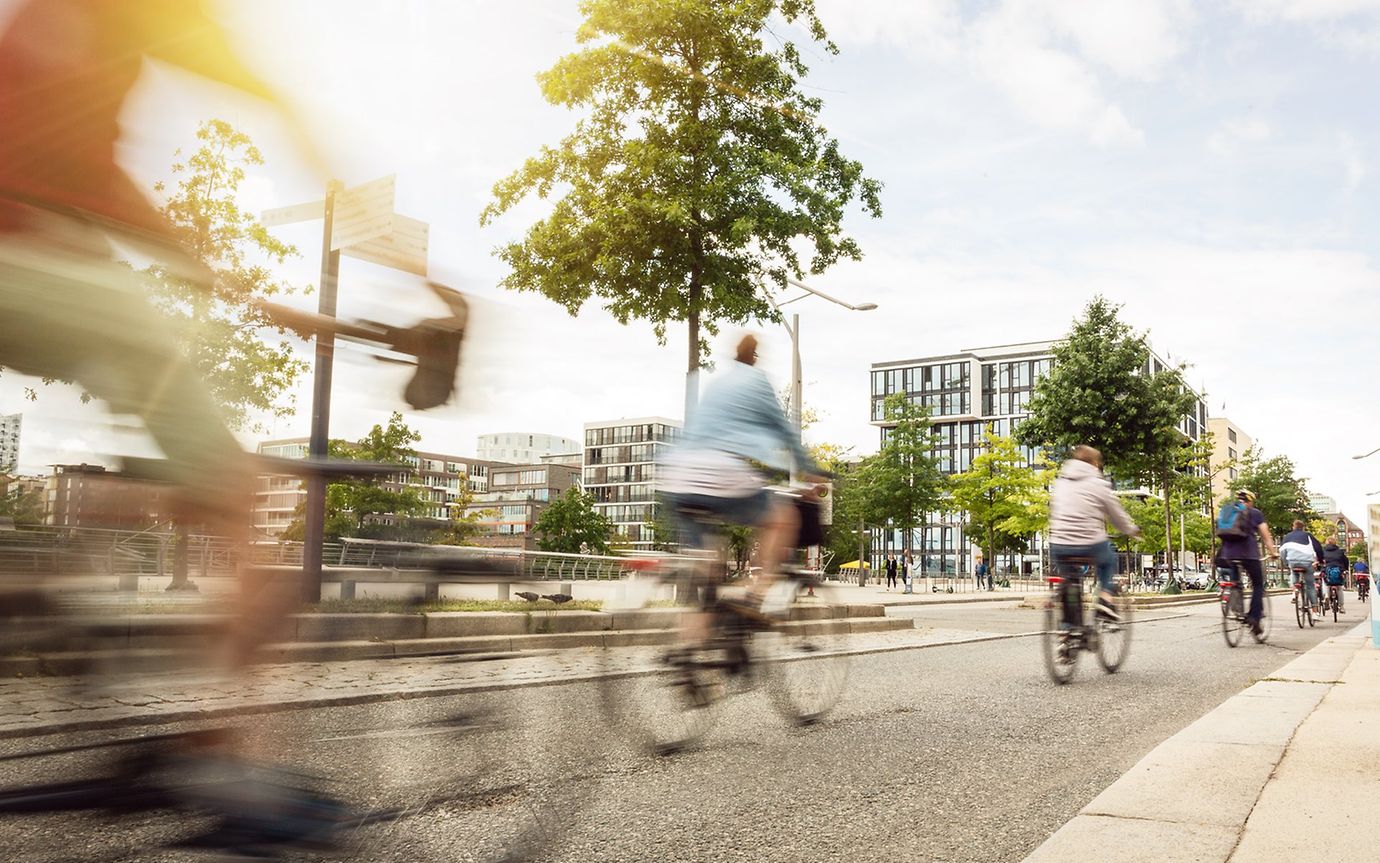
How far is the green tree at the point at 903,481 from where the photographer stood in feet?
149

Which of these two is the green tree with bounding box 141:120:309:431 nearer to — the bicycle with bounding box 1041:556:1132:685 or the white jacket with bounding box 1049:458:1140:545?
the bicycle with bounding box 1041:556:1132:685

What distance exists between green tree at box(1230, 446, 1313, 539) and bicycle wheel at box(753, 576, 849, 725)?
59.1 m

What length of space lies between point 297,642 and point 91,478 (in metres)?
0.57

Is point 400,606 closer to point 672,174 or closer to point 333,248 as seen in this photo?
point 333,248

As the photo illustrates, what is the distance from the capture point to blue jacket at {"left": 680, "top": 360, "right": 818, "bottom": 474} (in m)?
4.93

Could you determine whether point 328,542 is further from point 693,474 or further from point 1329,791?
point 1329,791

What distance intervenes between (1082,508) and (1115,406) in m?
21.1

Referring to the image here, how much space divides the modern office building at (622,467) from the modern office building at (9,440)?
128 m

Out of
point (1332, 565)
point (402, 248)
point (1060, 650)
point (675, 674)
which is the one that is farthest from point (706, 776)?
point (1332, 565)

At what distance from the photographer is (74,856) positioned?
2914 mm

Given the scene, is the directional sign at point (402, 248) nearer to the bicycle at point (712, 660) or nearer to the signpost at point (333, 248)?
the signpost at point (333, 248)

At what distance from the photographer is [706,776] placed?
4.13 meters

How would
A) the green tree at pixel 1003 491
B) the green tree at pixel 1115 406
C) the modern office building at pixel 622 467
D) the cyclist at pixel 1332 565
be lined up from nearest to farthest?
the cyclist at pixel 1332 565, the green tree at pixel 1115 406, the green tree at pixel 1003 491, the modern office building at pixel 622 467

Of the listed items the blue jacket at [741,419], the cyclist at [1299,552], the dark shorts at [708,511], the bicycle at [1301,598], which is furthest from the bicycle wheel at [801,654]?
the bicycle at [1301,598]
